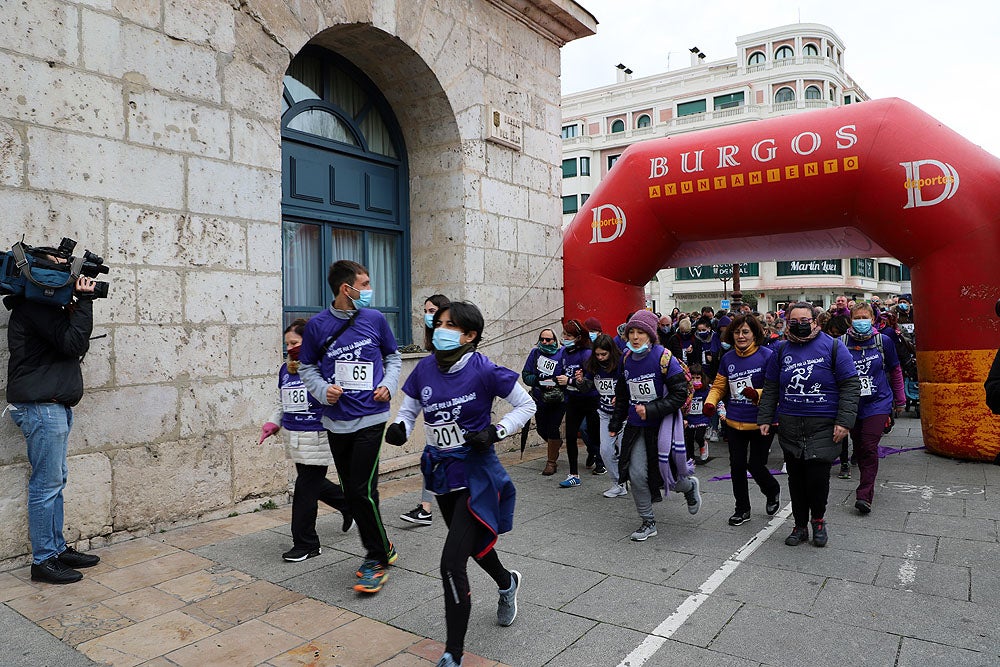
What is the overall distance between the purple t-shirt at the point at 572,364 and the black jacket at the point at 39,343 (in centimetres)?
428

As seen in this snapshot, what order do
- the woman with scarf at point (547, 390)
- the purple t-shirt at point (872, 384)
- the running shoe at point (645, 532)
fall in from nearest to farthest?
1. the running shoe at point (645, 532)
2. the purple t-shirt at point (872, 384)
3. the woman with scarf at point (547, 390)

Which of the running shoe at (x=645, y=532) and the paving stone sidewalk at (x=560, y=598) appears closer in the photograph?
the paving stone sidewalk at (x=560, y=598)

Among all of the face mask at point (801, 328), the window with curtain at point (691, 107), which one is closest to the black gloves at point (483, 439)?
the face mask at point (801, 328)

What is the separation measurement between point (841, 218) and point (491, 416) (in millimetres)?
5656

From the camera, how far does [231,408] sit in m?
5.50

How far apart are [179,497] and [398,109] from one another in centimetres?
494

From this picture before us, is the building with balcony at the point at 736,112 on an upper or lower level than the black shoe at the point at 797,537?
upper

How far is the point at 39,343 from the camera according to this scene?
4.05 m

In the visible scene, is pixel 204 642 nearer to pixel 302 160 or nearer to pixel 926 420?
pixel 302 160

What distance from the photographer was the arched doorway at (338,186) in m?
6.86

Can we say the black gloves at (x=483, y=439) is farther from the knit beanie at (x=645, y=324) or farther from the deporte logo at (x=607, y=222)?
the deporte logo at (x=607, y=222)

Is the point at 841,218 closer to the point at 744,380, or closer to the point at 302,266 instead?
the point at 744,380

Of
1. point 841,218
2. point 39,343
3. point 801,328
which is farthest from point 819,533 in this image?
point 39,343

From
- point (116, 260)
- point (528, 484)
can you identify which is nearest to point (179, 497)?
point (116, 260)
